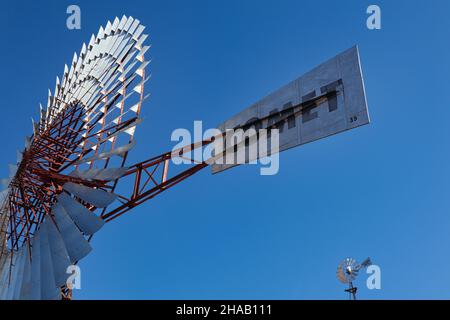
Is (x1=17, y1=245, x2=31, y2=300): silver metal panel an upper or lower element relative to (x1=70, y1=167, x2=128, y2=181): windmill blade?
lower

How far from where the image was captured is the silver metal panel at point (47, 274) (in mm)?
17469

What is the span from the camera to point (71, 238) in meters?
18.9

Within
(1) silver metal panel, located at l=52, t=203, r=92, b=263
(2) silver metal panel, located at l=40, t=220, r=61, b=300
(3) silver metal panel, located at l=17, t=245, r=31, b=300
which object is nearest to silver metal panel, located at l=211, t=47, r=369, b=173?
(1) silver metal panel, located at l=52, t=203, r=92, b=263

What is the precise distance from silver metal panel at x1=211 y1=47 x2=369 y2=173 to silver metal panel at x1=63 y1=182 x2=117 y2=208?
7.68 meters

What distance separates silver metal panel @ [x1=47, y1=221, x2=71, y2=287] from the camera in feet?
59.1

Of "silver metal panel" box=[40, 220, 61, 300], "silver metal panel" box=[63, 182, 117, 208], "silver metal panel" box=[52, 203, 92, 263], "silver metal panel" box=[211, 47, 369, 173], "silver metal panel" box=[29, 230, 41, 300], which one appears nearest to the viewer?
"silver metal panel" box=[40, 220, 61, 300]

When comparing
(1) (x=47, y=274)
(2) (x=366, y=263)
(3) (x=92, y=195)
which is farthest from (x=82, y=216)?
(2) (x=366, y=263)

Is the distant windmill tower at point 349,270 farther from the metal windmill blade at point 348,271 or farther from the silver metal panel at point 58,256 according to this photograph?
the silver metal panel at point 58,256

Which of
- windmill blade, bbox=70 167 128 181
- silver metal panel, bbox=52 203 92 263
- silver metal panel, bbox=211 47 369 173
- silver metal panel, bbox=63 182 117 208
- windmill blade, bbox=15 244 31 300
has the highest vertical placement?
silver metal panel, bbox=211 47 369 173

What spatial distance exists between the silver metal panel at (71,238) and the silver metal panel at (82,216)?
0.22m

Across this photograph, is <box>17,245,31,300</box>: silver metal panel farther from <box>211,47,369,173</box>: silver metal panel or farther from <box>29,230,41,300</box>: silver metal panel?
<box>211,47,369,173</box>: silver metal panel

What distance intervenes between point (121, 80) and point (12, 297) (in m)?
12.7

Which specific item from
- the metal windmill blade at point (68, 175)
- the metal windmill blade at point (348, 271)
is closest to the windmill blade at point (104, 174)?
the metal windmill blade at point (68, 175)
